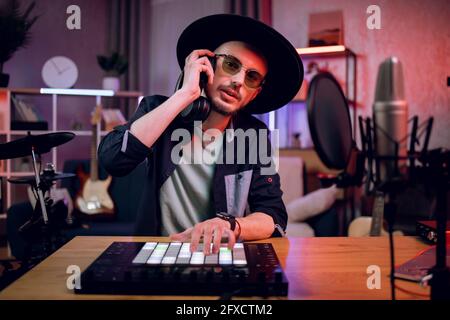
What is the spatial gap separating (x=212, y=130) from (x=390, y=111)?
3.55 ft

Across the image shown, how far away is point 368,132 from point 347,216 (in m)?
2.40

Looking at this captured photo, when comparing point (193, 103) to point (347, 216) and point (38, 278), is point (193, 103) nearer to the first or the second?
point (38, 278)

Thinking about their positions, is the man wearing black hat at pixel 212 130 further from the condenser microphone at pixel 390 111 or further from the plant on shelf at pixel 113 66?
the plant on shelf at pixel 113 66

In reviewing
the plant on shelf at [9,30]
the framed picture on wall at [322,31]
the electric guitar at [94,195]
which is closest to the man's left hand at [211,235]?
the framed picture on wall at [322,31]

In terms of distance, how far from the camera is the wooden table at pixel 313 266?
628 mm

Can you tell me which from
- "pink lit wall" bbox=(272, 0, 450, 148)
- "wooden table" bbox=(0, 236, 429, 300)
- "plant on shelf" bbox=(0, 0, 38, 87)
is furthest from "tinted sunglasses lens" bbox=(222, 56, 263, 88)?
"plant on shelf" bbox=(0, 0, 38, 87)

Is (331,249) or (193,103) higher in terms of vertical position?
(193,103)

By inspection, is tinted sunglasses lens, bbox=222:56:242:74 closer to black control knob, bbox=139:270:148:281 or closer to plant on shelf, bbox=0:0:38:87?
black control knob, bbox=139:270:148:281

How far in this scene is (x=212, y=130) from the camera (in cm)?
147

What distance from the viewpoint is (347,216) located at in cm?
272

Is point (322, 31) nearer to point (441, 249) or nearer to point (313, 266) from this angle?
point (313, 266)

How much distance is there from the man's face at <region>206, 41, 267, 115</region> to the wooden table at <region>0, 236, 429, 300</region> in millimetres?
484
